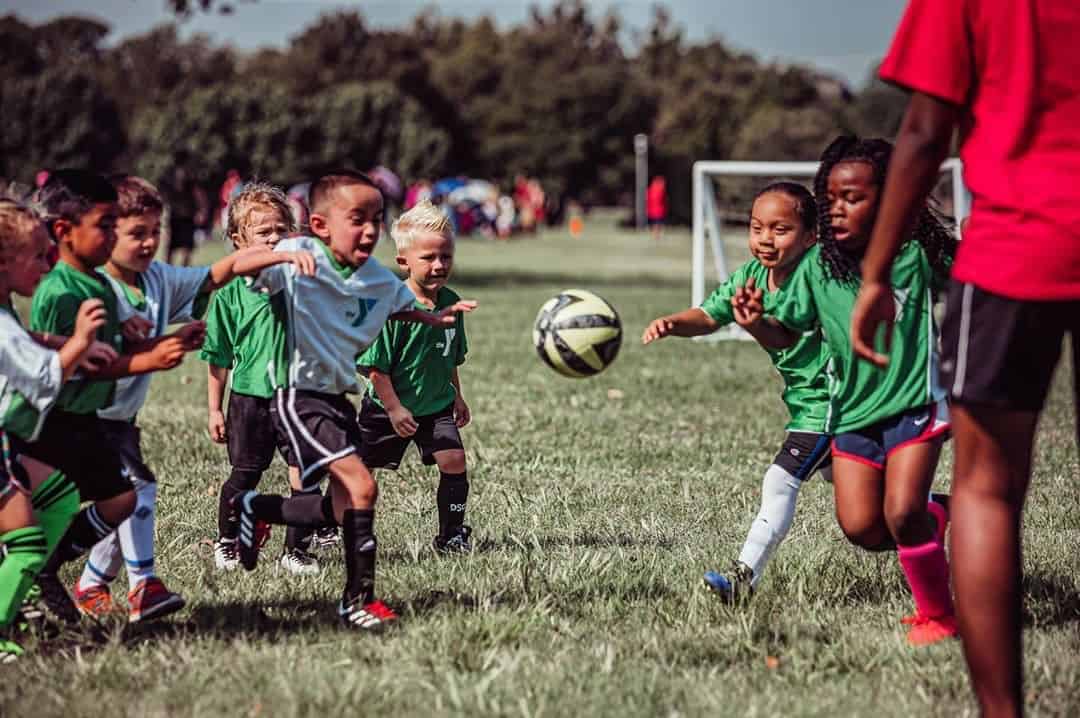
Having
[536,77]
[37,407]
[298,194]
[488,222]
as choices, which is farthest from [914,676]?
[536,77]

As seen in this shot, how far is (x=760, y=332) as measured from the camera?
4.79m

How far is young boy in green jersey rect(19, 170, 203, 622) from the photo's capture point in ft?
14.2

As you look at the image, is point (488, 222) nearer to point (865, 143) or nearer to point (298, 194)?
point (298, 194)

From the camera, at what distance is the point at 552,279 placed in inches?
1046

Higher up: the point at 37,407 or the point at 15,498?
the point at 37,407

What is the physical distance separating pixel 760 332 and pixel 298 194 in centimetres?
3670

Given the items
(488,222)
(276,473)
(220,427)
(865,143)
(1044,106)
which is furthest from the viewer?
(488,222)

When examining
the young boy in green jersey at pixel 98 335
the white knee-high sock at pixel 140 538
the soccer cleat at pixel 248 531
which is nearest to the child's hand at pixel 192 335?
the young boy in green jersey at pixel 98 335

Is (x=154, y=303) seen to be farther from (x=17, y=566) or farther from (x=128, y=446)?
(x=17, y=566)

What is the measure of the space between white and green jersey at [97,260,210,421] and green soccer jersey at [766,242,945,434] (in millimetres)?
2257

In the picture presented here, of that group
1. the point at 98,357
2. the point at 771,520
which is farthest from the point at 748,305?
the point at 98,357

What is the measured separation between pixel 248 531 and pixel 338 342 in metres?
0.98

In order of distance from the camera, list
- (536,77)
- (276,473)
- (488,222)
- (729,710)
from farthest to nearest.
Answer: (536,77) → (488,222) → (276,473) → (729,710)

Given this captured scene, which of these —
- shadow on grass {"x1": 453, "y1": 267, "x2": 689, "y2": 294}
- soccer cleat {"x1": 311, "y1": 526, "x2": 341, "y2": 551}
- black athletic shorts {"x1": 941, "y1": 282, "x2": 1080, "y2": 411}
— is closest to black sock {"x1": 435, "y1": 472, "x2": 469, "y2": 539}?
soccer cleat {"x1": 311, "y1": 526, "x2": 341, "y2": 551}
